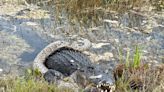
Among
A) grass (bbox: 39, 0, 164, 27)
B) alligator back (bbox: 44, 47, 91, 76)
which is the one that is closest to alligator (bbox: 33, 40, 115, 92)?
alligator back (bbox: 44, 47, 91, 76)

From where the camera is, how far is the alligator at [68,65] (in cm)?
404

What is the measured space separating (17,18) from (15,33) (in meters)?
0.52

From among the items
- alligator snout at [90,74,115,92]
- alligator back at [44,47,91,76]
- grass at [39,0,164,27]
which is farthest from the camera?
grass at [39,0,164,27]

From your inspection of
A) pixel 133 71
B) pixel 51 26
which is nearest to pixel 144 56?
pixel 133 71

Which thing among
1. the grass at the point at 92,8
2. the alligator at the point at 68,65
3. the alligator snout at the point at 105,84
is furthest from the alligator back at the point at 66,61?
the grass at the point at 92,8

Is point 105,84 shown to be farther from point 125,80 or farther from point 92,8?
point 92,8

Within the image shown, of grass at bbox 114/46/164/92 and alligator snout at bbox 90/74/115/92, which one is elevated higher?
alligator snout at bbox 90/74/115/92

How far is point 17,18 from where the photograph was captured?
627 centimetres

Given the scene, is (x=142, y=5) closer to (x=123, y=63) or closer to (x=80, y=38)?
(x=80, y=38)

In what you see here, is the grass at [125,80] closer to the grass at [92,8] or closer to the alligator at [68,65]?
the alligator at [68,65]

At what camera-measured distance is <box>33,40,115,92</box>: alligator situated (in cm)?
404

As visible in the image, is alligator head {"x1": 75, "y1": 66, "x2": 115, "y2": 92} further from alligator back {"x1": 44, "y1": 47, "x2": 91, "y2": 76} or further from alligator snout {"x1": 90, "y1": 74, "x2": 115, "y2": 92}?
alligator back {"x1": 44, "y1": 47, "x2": 91, "y2": 76}

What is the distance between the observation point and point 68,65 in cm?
484

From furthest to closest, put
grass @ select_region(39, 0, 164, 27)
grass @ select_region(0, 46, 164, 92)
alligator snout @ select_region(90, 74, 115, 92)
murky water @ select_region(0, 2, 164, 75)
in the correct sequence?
grass @ select_region(39, 0, 164, 27), murky water @ select_region(0, 2, 164, 75), alligator snout @ select_region(90, 74, 115, 92), grass @ select_region(0, 46, 164, 92)
